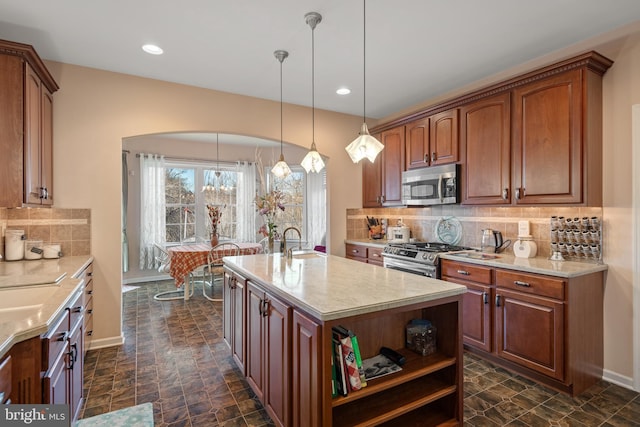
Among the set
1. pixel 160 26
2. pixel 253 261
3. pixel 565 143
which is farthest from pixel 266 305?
pixel 565 143

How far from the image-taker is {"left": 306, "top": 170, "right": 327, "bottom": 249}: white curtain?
22.0 ft

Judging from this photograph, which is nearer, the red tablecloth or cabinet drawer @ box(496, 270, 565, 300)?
cabinet drawer @ box(496, 270, 565, 300)

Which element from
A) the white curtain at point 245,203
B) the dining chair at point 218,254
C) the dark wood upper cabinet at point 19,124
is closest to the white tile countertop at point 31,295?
the dark wood upper cabinet at point 19,124

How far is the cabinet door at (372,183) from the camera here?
452cm

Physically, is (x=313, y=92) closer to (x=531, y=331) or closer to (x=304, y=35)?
(x=304, y=35)

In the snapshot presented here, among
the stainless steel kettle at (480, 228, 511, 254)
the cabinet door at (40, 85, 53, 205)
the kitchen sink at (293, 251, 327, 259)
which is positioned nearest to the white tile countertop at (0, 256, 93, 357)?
the cabinet door at (40, 85, 53, 205)

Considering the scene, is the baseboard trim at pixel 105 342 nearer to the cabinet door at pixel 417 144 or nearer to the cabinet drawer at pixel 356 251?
the cabinet drawer at pixel 356 251

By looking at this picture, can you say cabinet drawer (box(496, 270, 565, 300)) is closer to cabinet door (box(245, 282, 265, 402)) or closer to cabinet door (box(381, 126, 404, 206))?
cabinet door (box(381, 126, 404, 206))

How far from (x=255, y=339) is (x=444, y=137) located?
2.84 m

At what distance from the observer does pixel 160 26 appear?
8.04 feet

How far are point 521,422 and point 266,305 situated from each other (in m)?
1.79

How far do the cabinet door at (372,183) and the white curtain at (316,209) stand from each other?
1959 mm

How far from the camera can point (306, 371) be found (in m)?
1.52

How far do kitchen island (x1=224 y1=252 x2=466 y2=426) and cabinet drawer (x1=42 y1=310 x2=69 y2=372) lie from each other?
1011 millimetres
